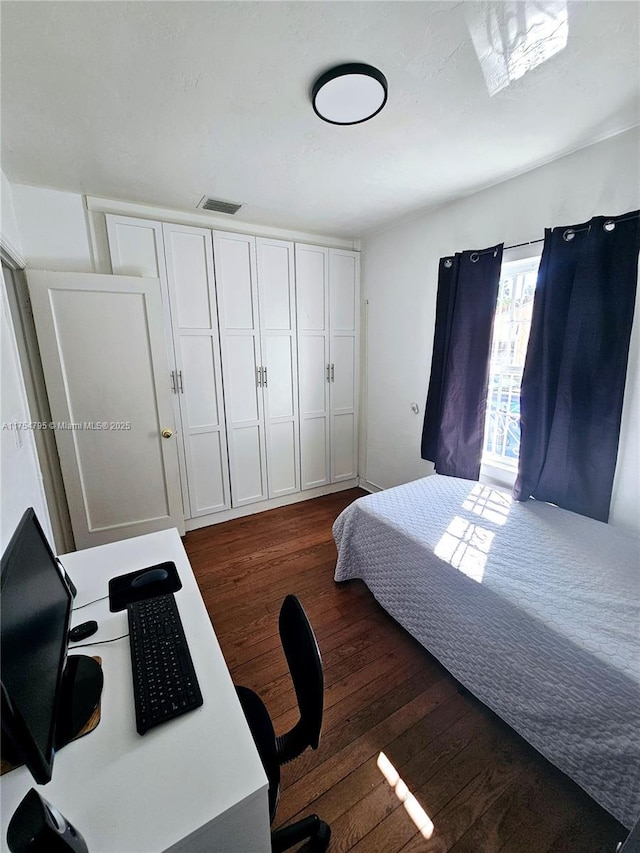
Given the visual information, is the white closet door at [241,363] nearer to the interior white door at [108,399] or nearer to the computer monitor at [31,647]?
the interior white door at [108,399]

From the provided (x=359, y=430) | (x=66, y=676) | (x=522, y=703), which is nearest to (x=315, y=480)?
(x=359, y=430)

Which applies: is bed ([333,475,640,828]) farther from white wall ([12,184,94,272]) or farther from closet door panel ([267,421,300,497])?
white wall ([12,184,94,272])

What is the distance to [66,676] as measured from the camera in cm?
92

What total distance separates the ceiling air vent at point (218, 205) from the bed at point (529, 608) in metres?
2.28

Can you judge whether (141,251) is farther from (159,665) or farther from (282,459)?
(159,665)

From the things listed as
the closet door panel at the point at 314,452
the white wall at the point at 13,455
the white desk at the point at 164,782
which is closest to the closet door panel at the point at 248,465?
the closet door panel at the point at 314,452

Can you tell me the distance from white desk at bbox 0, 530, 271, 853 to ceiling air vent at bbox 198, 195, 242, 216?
8.83ft

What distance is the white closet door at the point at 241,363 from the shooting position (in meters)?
2.81

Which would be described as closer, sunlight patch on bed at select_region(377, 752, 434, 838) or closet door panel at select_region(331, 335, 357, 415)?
sunlight patch on bed at select_region(377, 752, 434, 838)

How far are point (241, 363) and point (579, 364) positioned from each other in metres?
2.36

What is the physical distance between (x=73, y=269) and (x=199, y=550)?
7.24ft

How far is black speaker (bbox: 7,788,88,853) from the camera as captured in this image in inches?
20.9

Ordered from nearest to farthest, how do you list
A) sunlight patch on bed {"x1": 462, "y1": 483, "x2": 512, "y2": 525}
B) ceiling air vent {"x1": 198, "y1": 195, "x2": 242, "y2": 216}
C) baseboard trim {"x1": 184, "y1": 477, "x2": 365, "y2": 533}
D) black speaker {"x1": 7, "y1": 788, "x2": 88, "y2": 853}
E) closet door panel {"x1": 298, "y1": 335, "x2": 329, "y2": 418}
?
black speaker {"x1": 7, "y1": 788, "x2": 88, "y2": 853} → sunlight patch on bed {"x1": 462, "y1": 483, "x2": 512, "y2": 525} → ceiling air vent {"x1": 198, "y1": 195, "x2": 242, "y2": 216} → baseboard trim {"x1": 184, "y1": 477, "x2": 365, "y2": 533} → closet door panel {"x1": 298, "y1": 335, "x2": 329, "y2": 418}

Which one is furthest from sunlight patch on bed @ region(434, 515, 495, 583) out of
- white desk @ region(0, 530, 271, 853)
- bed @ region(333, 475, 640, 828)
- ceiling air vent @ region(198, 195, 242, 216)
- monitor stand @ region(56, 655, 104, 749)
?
ceiling air vent @ region(198, 195, 242, 216)
